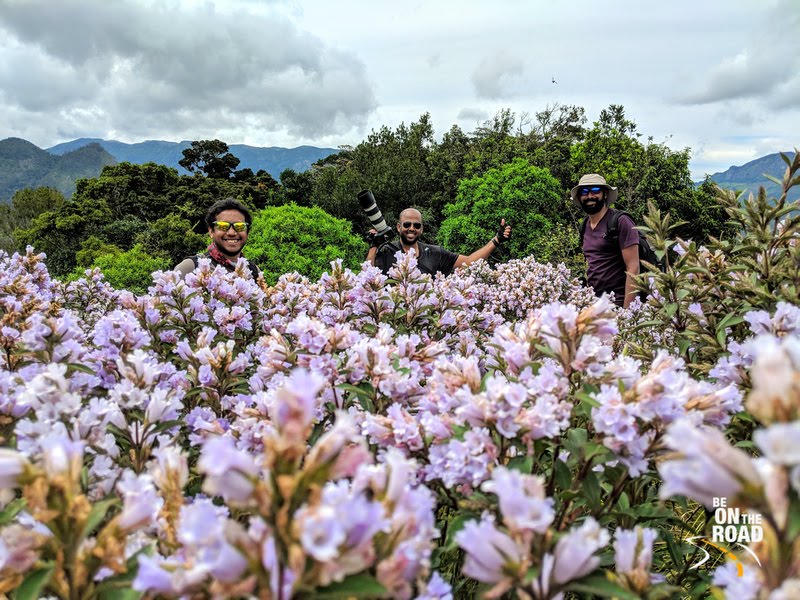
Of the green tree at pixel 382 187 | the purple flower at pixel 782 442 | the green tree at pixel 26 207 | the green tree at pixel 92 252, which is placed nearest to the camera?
the purple flower at pixel 782 442

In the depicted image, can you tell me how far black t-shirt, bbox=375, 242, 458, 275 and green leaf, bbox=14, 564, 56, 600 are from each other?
6102 millimetres

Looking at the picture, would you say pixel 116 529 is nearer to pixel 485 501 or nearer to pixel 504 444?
pixel 485 501

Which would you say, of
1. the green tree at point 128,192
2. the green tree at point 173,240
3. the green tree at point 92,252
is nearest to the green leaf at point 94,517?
the green tree at point 92,252

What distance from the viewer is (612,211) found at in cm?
598

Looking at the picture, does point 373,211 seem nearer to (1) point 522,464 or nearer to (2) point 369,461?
(1) point 522,464

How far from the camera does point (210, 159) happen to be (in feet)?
157

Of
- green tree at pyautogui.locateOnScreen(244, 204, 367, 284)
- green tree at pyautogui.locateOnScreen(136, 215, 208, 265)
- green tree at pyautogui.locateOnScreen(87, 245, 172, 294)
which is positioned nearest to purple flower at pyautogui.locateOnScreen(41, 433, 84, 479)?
green tree at pyautogui.locateOnScreen(244, 204, 367, 284)

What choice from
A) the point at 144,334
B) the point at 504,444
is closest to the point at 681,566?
the point at 504,444

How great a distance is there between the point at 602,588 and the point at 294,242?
1284 cm

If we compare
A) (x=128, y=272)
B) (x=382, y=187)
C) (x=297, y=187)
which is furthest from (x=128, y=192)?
(x=128, y=272)

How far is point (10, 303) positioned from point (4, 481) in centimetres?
216

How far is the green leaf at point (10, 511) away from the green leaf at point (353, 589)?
80cm

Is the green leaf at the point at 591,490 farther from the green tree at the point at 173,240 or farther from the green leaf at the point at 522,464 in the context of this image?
the green tree at the point at 173,240

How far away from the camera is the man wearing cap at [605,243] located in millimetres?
5711
